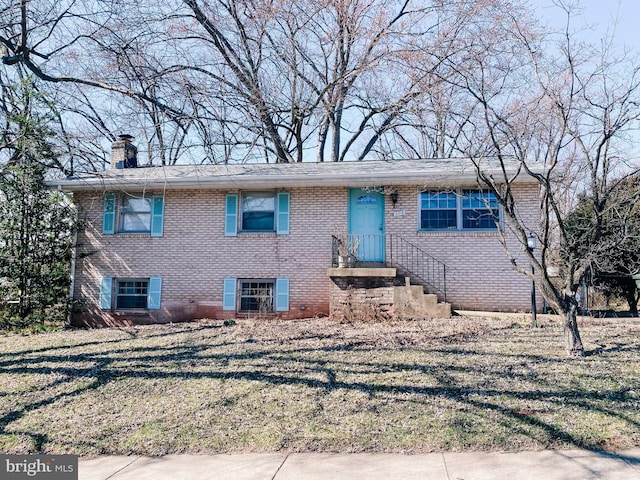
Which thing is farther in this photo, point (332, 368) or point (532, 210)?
point (532, 210)

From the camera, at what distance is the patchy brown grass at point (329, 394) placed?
4.37 meters

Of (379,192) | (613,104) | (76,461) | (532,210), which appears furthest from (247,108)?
(76,461)

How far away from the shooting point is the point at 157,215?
38.8 feet

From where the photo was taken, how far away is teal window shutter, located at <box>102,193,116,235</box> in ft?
39.3

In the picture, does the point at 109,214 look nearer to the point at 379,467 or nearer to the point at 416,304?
the point at 416,304

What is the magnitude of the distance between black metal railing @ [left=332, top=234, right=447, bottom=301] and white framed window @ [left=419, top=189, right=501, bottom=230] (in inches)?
27.8

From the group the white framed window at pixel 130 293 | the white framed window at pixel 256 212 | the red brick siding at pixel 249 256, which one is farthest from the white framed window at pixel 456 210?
the white framed window at pixel 130 293

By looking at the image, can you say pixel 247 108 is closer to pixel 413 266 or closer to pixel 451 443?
pixel 413 266

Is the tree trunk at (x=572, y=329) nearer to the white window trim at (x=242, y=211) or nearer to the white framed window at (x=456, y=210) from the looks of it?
the white framed window at (x=456, y=210)

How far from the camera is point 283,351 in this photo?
282 inches

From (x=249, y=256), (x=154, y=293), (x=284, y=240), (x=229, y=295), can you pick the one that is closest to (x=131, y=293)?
(x=154, y=293)

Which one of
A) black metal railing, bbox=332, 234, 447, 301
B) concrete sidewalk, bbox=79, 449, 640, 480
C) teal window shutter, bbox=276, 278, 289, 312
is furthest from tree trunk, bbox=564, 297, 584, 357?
teal window shutter, bbox=276, 278, 289, 312

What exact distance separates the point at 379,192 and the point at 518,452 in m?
7.88

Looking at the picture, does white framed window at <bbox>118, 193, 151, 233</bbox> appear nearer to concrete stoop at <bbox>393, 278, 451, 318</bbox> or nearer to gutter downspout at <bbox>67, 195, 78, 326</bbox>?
gutter downspout at <bbox>67, 195, 78, 326</bbox>
